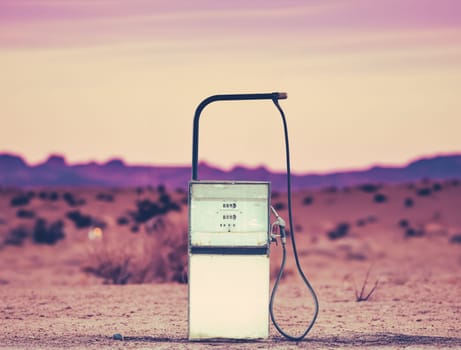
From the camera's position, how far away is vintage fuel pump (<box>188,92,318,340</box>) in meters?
10.1

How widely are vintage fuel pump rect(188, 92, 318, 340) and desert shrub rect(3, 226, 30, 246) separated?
3078 cm

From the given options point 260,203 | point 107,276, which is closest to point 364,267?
point 107,276

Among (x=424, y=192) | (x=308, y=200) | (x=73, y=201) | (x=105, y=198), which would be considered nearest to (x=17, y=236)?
(x=73, y=201)

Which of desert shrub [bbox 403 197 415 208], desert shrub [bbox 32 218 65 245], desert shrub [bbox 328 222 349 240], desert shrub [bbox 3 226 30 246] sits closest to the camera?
desert shrub [bbox 32 218 65 245]

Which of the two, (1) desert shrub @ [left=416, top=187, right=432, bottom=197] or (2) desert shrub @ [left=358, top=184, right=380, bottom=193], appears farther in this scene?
(2) desert shrub @ [left=358, top=184, right=380, bottom=193]

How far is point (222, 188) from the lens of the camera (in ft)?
33.4

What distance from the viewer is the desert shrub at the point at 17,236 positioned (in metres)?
39.9

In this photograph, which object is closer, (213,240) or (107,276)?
(213,240)

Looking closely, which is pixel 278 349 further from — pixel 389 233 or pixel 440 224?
pixel 440 224

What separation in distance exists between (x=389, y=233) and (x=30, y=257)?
2067 centimetres

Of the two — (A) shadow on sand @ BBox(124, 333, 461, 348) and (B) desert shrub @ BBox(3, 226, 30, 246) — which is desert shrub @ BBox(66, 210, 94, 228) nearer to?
(B) desert shrub @ BBox(3, 226, 30, 246)

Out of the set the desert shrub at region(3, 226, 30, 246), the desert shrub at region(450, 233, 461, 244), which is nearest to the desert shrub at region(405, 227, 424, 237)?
the desert shrub at region(450, 233, 461, 244)

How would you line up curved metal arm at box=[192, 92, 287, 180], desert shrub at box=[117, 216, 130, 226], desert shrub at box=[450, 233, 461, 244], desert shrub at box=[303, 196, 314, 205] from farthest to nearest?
1. desert shrub at box=[303, 196, 314, 205]
2. desert shrub at box=[117, 216, 130, 226]
3. desert shrub at box=[450, 233, 461, 244]
4. curved metal arm at box=[192, 92, 287, 180]

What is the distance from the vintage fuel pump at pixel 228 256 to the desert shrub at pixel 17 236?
101 feet
